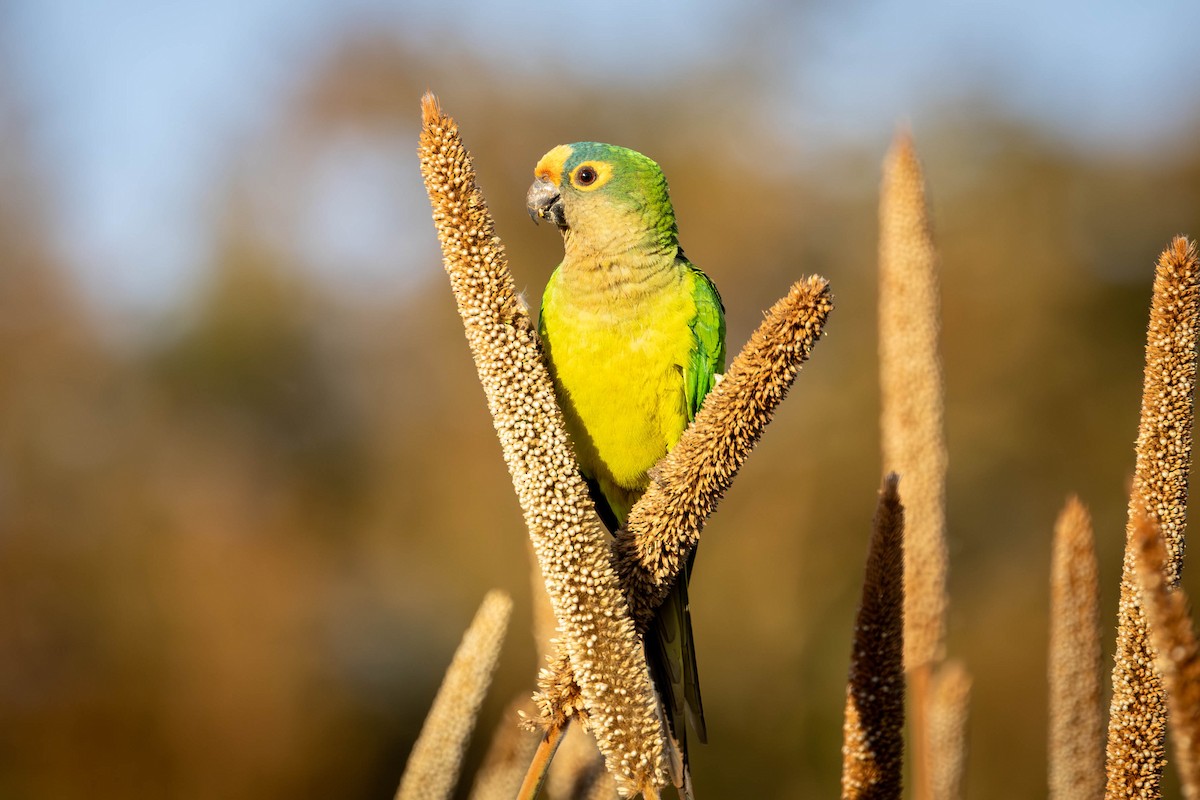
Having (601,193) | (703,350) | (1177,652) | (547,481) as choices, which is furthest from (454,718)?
(601,193)

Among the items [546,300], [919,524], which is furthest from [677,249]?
[919,524]

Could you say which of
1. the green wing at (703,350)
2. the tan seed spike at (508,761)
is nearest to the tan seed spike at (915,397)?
the green wing at (703,350)

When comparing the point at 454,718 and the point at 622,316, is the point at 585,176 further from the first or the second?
the point at 454,718

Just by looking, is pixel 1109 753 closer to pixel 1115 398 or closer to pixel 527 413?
pixel 527 413

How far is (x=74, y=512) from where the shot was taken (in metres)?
8.21

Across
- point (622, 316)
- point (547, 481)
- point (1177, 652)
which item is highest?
point (622, 316)

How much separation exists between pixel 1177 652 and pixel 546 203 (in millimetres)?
3042

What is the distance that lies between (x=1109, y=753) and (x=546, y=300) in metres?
2.64

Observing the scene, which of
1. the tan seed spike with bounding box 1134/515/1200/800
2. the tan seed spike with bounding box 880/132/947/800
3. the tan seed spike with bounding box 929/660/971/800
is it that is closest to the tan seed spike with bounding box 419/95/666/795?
the tan seed spike with bounding box 1134/515/1200/800

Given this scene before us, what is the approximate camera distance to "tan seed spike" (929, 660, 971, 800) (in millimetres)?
2459

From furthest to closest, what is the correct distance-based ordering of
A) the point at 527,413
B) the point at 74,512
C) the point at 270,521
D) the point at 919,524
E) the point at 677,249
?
the point at 270,521 < the point at 74,512 < the point at 677,249 < the point at 919,524 < the point at 527,413

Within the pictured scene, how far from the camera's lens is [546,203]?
3773mm

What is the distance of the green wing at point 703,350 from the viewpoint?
11.8 feet

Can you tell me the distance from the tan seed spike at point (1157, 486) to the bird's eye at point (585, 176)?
2401 millimetres
